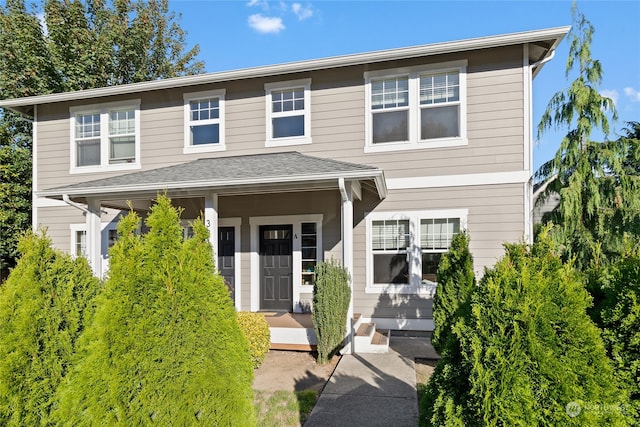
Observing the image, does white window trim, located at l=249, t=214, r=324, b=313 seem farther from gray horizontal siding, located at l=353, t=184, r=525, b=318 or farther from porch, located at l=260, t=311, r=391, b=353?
porch, located at l=260, t=311, r=391, b=353

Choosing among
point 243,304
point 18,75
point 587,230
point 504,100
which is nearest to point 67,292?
point 243,304

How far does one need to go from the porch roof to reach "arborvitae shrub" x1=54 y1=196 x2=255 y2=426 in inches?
149

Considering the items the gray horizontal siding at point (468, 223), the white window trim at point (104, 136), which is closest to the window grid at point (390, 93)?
the gray horizontal siding at point (468, 223)

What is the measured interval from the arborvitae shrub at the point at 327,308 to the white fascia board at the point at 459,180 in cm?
277

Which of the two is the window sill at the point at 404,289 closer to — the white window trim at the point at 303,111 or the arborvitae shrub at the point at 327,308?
A: the arborvitae shrub at the point at 327,308

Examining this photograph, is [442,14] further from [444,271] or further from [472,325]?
[472,325]

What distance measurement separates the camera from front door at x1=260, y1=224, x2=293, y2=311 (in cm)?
819

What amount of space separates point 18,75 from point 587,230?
18.9m

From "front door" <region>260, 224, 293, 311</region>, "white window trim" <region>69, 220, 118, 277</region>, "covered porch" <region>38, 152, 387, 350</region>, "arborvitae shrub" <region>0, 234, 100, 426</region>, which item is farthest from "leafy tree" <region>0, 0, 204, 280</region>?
"arborvitae shrub" <region>0, 234, 100, 426</region>

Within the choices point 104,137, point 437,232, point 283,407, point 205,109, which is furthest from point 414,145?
point 104,137

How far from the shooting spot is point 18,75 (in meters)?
13.4

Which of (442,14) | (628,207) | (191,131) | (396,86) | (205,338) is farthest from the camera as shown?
(191,131)

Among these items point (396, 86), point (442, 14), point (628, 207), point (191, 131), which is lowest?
point (628, 207)

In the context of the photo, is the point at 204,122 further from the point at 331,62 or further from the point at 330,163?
the point at 330,163
